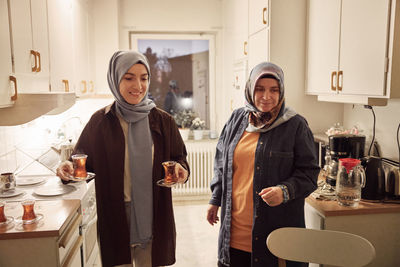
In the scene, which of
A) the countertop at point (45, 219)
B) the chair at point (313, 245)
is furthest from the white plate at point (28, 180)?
the chair at point (313, 245)

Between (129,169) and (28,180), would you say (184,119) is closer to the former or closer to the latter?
(28,180)

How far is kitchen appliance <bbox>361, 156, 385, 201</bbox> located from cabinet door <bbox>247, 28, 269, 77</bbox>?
1.23 metres

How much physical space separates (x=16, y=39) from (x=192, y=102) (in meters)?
2.98

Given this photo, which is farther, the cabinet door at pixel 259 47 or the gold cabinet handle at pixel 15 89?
the cabinet door at pixel 259 47

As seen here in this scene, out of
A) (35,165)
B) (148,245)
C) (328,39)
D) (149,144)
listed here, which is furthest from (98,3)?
(148,245)

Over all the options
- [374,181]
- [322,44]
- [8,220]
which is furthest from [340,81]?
[8,220]

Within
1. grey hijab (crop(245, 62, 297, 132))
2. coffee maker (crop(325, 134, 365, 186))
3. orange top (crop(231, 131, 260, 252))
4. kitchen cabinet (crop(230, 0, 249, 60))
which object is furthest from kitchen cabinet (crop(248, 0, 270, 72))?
orange top (crop(231, 131, 260, 252))

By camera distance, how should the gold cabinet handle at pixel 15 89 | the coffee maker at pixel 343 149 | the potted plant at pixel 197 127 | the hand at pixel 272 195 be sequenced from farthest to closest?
the potted plant at pixel 197 127 → the coffee maker at pixel 343 149 → the gold cabinet handle at pixel 15 89 → the hand at pixel 272 195

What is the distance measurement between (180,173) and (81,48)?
2.29m

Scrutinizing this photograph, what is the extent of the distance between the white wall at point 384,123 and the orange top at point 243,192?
108 cm

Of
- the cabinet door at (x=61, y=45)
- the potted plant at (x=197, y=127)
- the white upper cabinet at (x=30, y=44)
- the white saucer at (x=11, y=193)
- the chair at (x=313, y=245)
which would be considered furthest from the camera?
the potted plant at (x=197, y=127)

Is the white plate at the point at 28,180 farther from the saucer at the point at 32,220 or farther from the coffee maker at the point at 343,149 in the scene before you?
the coffee maker at the point at 343,149

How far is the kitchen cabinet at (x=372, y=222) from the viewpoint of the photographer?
71.2 inches

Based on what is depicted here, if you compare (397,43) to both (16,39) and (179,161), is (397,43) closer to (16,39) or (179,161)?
(179,161)
